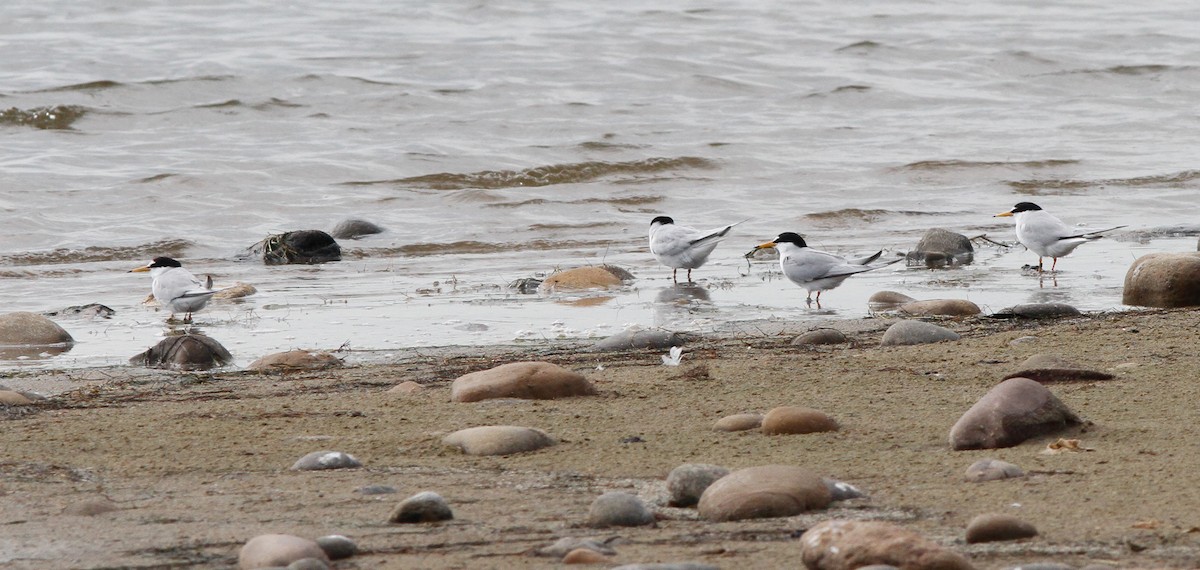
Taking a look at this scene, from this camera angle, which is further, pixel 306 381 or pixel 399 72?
pixel 399 72

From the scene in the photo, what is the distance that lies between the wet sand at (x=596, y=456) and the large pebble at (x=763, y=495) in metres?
0.04

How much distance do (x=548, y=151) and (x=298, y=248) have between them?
17.5ft

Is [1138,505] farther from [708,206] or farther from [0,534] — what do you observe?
[708,206]

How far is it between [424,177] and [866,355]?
9.54 m

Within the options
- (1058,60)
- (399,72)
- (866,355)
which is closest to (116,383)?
(866,355)

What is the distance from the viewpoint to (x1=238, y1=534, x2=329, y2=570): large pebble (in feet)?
9.77

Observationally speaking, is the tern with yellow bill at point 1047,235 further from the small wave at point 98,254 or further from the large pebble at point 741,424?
the small wave at point 98,254

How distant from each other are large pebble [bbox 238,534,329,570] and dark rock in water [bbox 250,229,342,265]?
26.0ft

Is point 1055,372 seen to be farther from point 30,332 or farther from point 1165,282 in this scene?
point 30,332

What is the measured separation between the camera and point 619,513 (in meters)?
3.35

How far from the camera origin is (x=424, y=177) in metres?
14.9

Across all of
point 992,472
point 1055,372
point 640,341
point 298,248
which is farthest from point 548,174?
point 992,472

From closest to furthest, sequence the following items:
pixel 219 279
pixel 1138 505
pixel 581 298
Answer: pixel 1138 505 → pixel 581 298 → pixel 219 279

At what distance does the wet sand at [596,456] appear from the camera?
3.21 m
